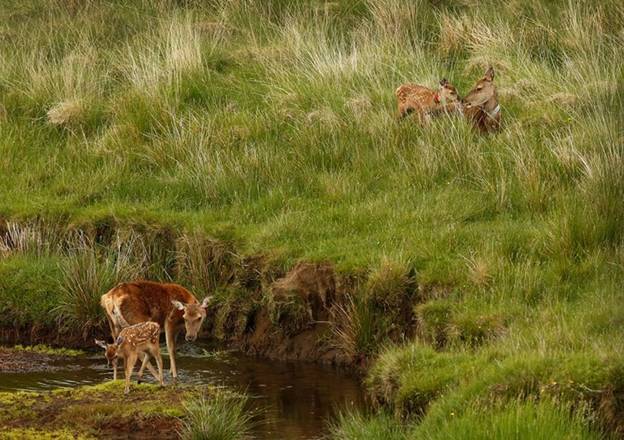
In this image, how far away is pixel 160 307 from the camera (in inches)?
585

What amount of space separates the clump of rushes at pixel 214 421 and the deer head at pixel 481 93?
667 centimetres

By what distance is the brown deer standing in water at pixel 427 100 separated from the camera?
1881 cm

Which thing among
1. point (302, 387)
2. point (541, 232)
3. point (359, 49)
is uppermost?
point (359, 49)

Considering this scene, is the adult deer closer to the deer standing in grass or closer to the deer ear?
the deer ear

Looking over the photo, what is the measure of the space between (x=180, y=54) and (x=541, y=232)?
811 cm

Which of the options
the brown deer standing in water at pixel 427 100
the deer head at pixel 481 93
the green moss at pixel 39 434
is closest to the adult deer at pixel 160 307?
the green moss at pixel 39 434

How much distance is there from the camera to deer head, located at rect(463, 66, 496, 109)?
1867 cm

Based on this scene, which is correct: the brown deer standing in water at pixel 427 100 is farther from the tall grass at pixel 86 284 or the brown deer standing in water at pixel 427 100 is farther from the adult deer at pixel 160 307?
the adult deer at pixel 160 307

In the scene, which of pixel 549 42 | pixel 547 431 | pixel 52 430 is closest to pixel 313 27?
pixel 549 42

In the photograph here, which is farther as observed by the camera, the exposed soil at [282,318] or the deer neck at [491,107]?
the deer neck at [491,107]

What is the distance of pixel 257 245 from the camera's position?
16.8 m

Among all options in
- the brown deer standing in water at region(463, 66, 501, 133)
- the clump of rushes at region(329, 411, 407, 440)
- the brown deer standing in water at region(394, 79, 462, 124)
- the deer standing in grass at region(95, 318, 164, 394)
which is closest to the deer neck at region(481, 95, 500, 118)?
the brown deer standing in water at region(463, 66, 501, 133)

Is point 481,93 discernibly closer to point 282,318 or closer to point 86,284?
point 282,318

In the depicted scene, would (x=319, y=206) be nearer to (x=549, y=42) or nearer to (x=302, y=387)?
(x=302, y=387)
